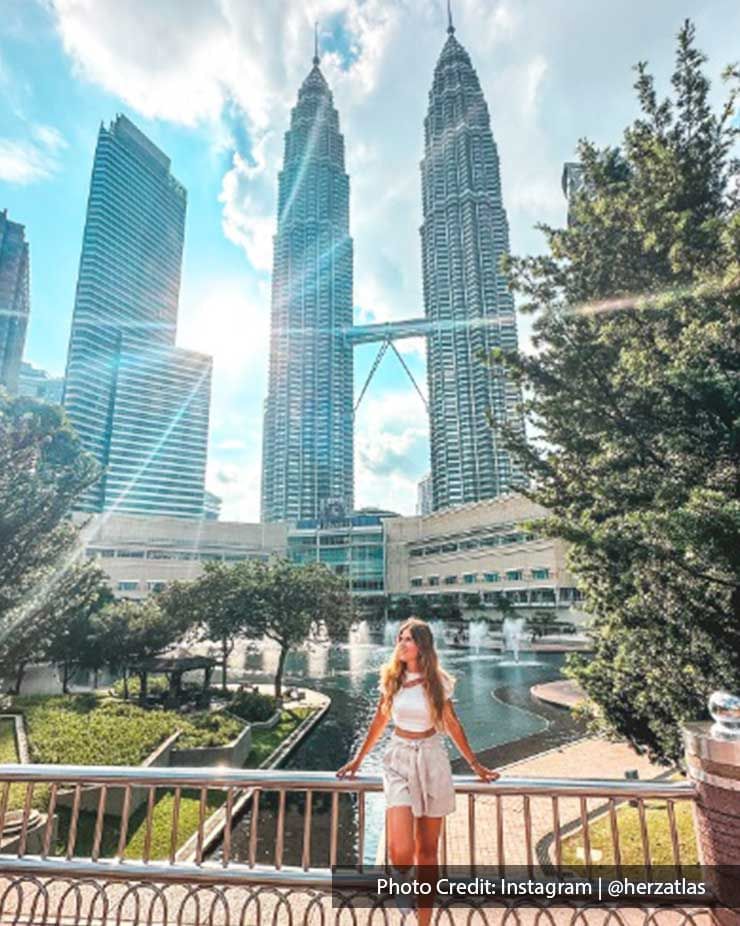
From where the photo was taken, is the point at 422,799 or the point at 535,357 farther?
the point at 535,357

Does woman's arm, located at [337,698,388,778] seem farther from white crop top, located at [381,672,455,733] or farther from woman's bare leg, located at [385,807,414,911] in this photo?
woman's bare leg, located at [385,807,414,911]

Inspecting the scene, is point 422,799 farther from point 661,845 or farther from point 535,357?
point 661,845

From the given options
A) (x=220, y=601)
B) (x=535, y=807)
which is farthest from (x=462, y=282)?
(x=535, y=807)

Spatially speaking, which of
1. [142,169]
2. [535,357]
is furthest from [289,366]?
[535,357]

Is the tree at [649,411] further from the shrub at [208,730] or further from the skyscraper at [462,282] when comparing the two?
the skyscraper at [462,282]

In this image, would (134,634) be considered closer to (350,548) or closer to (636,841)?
(636,841)

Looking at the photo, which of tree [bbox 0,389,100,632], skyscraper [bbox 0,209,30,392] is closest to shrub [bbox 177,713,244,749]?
tree [bbox 0,389,100,632]

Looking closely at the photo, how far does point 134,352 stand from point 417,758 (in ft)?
418

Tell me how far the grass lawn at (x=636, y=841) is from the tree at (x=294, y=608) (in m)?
15.4

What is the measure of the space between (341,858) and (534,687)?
17.1 metres

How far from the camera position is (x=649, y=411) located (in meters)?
6.38

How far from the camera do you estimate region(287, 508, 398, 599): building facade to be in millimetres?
80250

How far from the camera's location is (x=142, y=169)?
4904 inches

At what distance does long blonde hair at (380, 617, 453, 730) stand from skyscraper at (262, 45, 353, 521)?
344 feet
